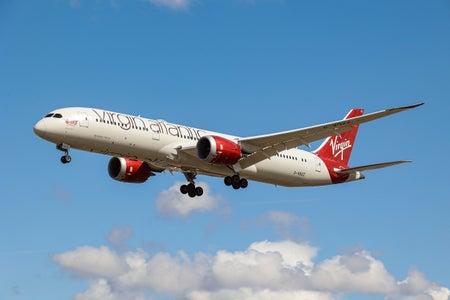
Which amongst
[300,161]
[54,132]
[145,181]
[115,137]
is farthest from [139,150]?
[300,161]

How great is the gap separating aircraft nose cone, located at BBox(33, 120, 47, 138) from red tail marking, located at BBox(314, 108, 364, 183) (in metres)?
22.3

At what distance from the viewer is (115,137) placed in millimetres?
49812

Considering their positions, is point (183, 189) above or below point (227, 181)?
above

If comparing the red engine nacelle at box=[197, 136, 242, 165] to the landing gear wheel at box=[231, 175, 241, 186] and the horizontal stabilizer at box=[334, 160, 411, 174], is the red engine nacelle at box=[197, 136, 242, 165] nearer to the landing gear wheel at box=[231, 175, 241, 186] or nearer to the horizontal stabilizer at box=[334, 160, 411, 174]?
the landing gear wheel at box=[231, 175, 241, 186]

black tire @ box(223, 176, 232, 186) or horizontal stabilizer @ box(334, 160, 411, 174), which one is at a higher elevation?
horizontal stabilizer @ box(334, 160, 411, 174)

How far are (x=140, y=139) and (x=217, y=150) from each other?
4900 millimetres

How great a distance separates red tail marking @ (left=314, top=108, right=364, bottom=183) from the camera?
61656 mm

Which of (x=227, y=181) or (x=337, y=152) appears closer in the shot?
(x=227, y=181)

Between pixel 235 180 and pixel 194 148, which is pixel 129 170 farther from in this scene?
pixel 235 180

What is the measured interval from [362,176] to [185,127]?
Result: 15.8 metres

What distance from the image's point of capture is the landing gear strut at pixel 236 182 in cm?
5519

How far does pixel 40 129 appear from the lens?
48875mm

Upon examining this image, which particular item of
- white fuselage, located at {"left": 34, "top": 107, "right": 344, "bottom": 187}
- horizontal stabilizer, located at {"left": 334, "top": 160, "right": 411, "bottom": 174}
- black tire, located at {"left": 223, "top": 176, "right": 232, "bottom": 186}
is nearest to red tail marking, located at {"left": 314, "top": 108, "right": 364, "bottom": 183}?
horizontal stabilizer, located at {"left": 334, "top": 160, "right": 411, "bottom": 174}

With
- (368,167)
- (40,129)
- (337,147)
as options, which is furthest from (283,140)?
(40,129)
